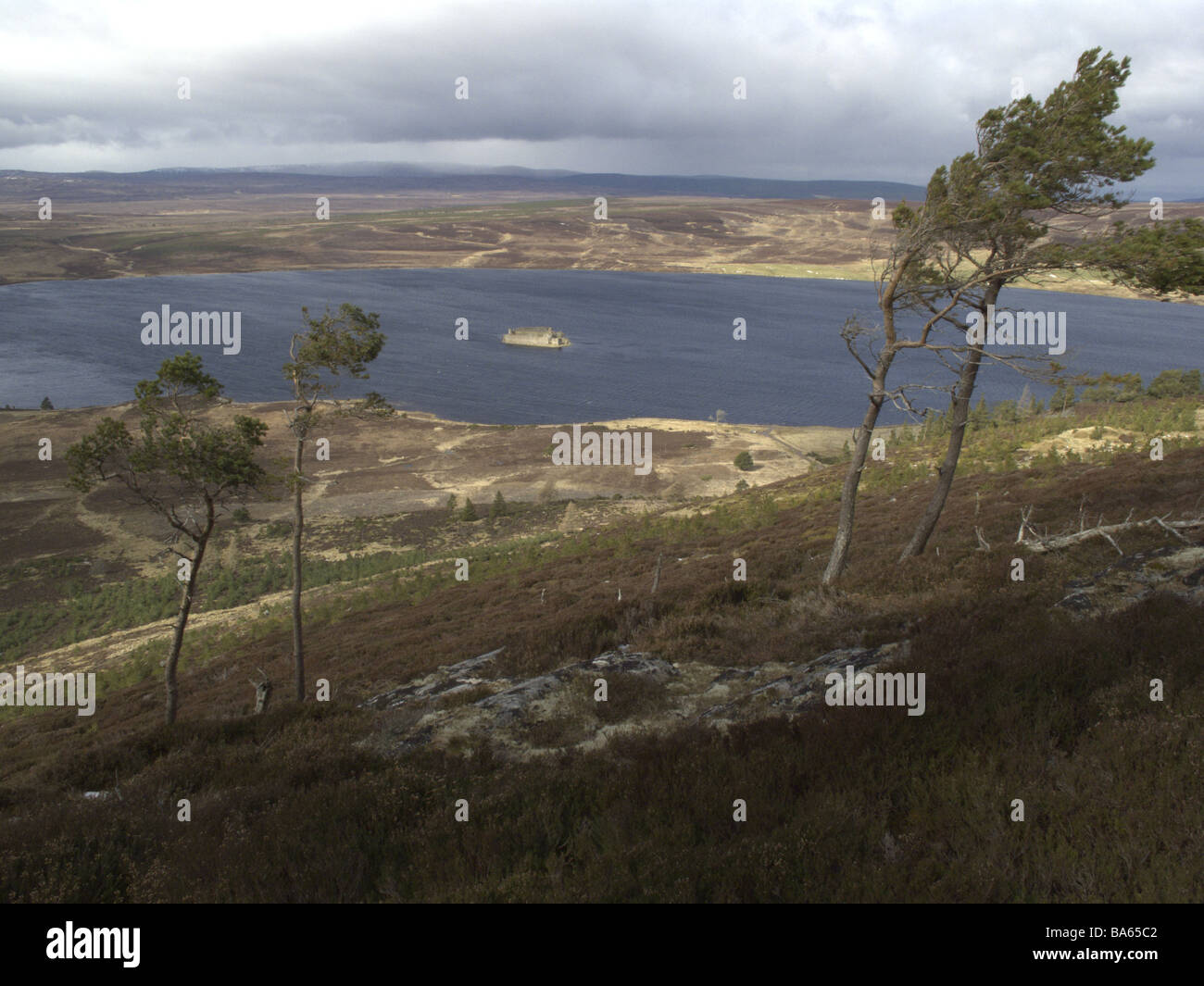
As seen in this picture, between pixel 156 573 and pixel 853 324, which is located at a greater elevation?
pixel 853 324

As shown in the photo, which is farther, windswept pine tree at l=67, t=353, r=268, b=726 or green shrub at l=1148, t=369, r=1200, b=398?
green shrub at l=1148, t=369, r=1200, b=398

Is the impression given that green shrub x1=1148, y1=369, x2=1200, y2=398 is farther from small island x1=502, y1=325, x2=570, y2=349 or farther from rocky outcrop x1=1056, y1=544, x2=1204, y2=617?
small island x1=502, y1=325, x2=570, y2=349

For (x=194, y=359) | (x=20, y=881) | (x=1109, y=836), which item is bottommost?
(x=20, y=881)

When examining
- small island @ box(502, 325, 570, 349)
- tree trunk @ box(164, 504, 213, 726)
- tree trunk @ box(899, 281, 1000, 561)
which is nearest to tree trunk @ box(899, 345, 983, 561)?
tree trunk @ box(899, 281, 1000, 561)

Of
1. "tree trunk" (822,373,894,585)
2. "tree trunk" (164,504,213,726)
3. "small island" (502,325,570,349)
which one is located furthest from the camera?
"small island" (502,325,570,349)

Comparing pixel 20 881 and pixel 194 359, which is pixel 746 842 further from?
pixel 194 359

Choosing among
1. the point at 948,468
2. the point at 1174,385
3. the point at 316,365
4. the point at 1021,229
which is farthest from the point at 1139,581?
the point at 1174,385

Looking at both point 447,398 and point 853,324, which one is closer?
point 853,324
